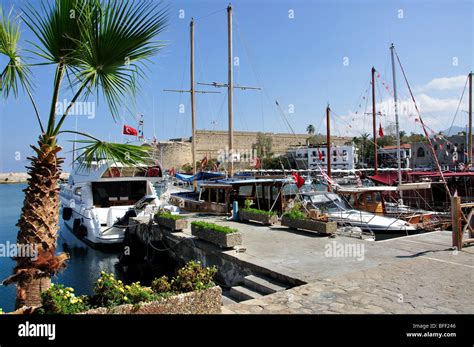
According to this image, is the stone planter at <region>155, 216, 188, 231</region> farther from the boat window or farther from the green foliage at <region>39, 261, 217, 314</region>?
the green foliage at <region>39, 261, 217, 314</region>

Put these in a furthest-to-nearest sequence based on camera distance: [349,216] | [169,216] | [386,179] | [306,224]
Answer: [386,179]
[349,216]
[169,216]
[306,224]

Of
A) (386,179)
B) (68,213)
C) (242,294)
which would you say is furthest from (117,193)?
(386,179)

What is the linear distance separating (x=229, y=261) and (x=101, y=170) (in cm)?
1164

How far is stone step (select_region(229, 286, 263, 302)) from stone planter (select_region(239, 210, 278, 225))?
744 cm

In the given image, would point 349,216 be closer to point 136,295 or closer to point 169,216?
point 169,216

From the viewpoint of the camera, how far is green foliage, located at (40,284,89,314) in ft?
16.0

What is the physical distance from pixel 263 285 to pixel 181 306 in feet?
10.7

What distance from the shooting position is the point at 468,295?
7051 millimetres

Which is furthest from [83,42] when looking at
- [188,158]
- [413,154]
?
[188,158]

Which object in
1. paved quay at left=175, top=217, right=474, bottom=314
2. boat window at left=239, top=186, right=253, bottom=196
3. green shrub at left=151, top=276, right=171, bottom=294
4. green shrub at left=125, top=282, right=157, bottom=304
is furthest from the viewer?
boat window at left=239, top=186, right=253, bottom=196

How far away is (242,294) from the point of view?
341 inches

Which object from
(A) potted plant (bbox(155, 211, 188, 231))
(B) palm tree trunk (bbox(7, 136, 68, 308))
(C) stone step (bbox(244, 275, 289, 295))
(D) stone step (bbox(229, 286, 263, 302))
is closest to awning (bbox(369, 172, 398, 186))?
(A) potted plant (bbox(155, 211, 188, 231))

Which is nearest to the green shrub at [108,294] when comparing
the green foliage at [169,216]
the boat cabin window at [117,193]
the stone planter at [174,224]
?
the stone planter at [174,224]
